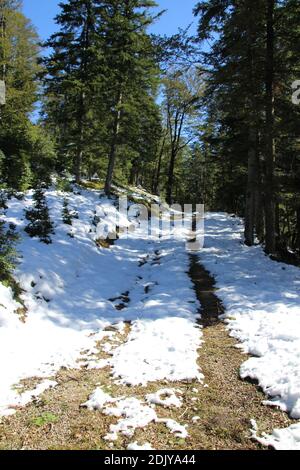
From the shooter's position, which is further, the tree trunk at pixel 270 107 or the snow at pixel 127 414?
the tree trunk at pixel 270 107

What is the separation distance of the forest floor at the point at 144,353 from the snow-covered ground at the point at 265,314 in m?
0.03

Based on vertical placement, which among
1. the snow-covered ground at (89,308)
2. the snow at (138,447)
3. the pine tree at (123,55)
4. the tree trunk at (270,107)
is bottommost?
the snow at (138,447)

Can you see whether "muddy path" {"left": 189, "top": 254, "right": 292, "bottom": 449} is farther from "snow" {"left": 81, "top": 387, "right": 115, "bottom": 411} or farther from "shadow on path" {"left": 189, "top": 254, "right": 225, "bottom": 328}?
"snow" {"left": 81, "top": 387, "right": 115, "bottom": 411}

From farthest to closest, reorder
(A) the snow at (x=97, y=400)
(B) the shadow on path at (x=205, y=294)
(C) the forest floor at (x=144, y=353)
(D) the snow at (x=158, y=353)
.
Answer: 1. (B) the shadow on path at (x=205, y=294)
2. (D) the snow at (x=158, y=353)
3. (A) the snow at (x=97, y=400)
4. (C) the forest floor at (x=144, y=353)

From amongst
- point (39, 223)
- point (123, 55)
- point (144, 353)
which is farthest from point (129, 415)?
point (123, 55)

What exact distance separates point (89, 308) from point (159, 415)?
15.7 feet

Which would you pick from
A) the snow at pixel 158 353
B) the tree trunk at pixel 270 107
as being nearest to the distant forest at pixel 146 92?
the tree trunk at pixel 270 107

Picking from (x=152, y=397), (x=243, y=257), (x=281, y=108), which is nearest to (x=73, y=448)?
(x=152, y=397)

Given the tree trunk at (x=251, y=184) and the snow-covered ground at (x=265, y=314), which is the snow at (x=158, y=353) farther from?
the tree trunk at (x=251, y=184)

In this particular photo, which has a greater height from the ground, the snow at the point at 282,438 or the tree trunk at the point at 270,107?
the tree trunk at the point at 270,107

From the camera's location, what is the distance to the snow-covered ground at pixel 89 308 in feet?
22.8

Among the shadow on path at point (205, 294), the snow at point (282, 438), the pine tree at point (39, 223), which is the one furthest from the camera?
the pine tree at point (39, 223)

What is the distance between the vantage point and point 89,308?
9.95 meters
